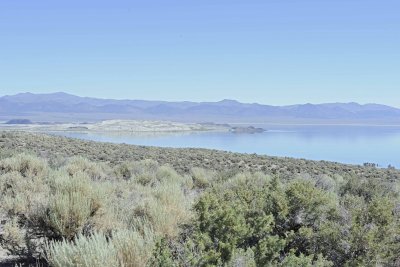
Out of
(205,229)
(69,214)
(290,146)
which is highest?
(205,229)

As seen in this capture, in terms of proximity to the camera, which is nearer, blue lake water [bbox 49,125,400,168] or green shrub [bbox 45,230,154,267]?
green shrub [bbox 45,230,154,267]

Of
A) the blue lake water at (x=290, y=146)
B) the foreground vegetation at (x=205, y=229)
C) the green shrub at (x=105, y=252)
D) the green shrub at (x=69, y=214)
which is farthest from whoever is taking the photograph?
the blue lake water at (x=290, y=146)

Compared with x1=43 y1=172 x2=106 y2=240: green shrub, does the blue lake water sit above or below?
below

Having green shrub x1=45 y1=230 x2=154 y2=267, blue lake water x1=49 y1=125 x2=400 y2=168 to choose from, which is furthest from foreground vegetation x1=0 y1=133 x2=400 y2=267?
blue lake water x1=49 y1=125 x2=400 y2=168

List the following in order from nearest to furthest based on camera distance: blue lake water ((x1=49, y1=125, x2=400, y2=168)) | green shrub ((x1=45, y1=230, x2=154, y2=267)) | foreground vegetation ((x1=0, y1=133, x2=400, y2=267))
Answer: green shrub ((x1=45, y1=230, x2=154, y2=267)) < foreground vegetation ((x1=0, y1=133, x2=400, y2=267)) < blue lake water ((x1=49, y1=125, x2=400, y2=168))

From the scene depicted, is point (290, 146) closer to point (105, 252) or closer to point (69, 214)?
A: point (69, 214)

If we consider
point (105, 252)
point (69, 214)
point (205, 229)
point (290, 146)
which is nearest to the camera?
point (105, 252)

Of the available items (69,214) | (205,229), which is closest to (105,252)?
(205,229)

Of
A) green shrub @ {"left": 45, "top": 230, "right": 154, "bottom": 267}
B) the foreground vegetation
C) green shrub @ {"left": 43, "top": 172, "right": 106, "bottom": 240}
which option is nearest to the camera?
green shrub @ {"left": 45, "top": 230, "right": 154, "bottom": 267}

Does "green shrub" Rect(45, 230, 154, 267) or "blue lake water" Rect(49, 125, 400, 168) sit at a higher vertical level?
"green shrub" Rect(45, 230, 154, 267)

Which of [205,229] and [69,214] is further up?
[205,229]

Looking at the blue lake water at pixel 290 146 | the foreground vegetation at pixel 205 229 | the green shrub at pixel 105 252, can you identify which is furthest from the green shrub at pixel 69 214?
the blue lake water at pixel 290 146

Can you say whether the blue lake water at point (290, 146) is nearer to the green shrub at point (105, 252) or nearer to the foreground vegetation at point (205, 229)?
the foreground vegetation at point (205, 229)

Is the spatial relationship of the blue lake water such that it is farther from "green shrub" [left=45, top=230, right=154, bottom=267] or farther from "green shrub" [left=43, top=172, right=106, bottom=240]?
"green shrub" [left=45, top=230, right=154, bottom=267]
